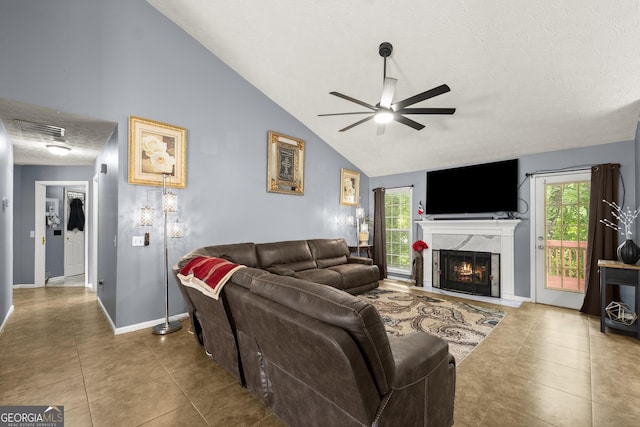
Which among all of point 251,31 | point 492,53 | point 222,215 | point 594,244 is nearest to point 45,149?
point 222,215

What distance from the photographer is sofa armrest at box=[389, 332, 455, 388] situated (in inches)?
49.3

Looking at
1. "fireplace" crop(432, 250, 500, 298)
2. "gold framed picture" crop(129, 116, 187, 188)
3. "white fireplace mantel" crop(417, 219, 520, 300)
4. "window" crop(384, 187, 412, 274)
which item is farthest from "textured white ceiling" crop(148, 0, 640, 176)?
"fireplace" crop(432, 250, 500, 298)

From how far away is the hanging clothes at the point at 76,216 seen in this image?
6156mm

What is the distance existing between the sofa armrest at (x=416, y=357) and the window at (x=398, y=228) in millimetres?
4812

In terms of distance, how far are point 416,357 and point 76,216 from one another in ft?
25.8

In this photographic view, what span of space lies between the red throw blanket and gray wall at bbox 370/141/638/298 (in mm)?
4901

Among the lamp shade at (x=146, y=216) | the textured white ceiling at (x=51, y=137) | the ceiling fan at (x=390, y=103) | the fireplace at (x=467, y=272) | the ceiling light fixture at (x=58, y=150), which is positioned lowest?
the fireplace at (x=467, y=272)

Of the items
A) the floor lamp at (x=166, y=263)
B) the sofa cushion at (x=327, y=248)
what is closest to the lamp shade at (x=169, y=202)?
the floor lamp at (x=166, y=263)

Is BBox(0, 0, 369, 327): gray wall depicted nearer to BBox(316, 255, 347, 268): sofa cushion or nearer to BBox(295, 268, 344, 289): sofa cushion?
BBox(316, 255, 347, 268): sofa cushion

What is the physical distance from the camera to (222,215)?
4172 mm

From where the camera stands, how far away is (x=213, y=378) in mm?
2264

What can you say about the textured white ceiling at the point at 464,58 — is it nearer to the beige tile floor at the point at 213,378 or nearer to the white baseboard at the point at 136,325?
the beige tile floor at the point at 213,378

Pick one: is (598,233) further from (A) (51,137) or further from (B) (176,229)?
(A) (51,137)

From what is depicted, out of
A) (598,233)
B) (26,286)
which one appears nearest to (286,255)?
(598,233)
